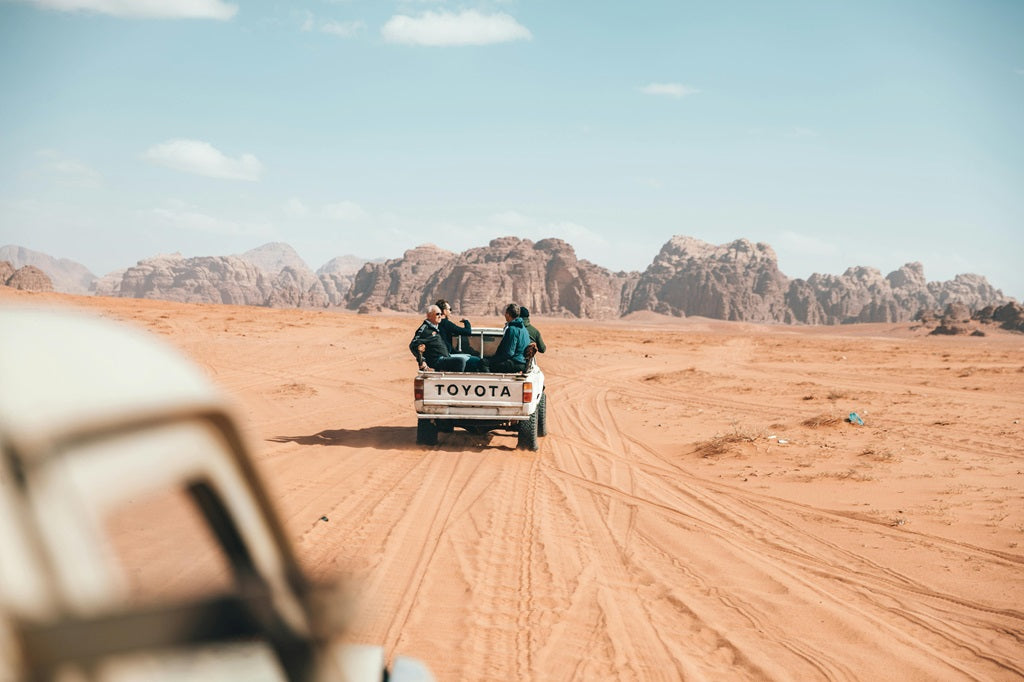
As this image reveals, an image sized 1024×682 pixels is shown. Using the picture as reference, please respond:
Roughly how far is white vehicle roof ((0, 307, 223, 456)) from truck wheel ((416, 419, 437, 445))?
10.3m

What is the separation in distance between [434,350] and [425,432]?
132 centimetres

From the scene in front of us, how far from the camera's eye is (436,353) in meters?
11.7

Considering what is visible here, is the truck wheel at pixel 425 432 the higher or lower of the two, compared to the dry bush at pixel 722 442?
higher

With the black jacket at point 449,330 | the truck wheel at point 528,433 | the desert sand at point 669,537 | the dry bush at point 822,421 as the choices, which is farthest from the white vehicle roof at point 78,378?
the dry bush at point 822,421

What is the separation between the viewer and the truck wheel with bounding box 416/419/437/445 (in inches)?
452

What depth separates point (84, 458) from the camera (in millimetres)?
965

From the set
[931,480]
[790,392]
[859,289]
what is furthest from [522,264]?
[931,480]

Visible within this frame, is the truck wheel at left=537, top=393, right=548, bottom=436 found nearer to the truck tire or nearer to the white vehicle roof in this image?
the truck tire

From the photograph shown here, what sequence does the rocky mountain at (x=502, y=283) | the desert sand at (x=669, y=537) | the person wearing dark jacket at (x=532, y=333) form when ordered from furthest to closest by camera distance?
the rocky mountain at (x=502, y=283) < the person wearing dark jacket at (x=532, y=333) < the desert sand at (x=669, y=537)

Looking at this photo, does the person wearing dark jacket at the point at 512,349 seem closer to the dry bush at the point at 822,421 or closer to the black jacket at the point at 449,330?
the black jacket at the point at 449,330

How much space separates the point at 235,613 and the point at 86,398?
1.19 ft

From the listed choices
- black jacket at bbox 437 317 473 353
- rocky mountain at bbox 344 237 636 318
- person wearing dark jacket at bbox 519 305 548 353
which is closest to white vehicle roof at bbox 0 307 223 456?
person wearing dark jacket at bbox 519 305 548 353

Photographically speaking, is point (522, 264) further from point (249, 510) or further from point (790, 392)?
point (249, 510)

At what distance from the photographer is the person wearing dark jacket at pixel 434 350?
11492 mm
